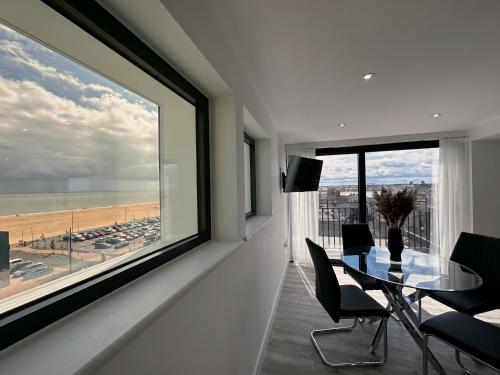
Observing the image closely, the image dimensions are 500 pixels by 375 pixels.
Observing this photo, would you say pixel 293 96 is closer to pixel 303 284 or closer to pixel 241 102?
pixel 241 102

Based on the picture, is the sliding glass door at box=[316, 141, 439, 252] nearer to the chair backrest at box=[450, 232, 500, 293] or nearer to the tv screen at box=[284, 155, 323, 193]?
the tv screen at box=[284, 155, 323, 193]

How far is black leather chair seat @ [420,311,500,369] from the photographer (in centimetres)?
136

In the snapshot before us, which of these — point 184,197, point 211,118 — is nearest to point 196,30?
point 211,118

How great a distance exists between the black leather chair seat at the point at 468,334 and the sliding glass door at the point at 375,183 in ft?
8.27

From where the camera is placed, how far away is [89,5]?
2.51 feet

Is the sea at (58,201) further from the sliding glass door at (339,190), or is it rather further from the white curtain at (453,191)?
the white curtain at (453,191)

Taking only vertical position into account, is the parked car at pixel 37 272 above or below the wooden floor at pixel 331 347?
above

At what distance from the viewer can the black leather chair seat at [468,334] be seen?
136 cm

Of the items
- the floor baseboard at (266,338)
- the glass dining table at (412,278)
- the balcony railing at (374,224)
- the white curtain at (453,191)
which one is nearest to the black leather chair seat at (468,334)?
the glass dining table at (412,278)

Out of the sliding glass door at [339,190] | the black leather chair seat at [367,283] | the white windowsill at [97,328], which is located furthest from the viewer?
the sliding glass door at [339,190]

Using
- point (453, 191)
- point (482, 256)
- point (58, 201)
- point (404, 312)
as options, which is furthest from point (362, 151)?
point (58, 201)

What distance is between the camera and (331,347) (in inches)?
85.5

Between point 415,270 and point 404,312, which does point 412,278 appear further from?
point 404,312

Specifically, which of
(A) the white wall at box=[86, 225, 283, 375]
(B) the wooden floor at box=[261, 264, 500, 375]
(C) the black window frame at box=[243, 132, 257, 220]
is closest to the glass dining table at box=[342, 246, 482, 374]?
(B) the wooden floor at box=[261, 264, 500, 375]
